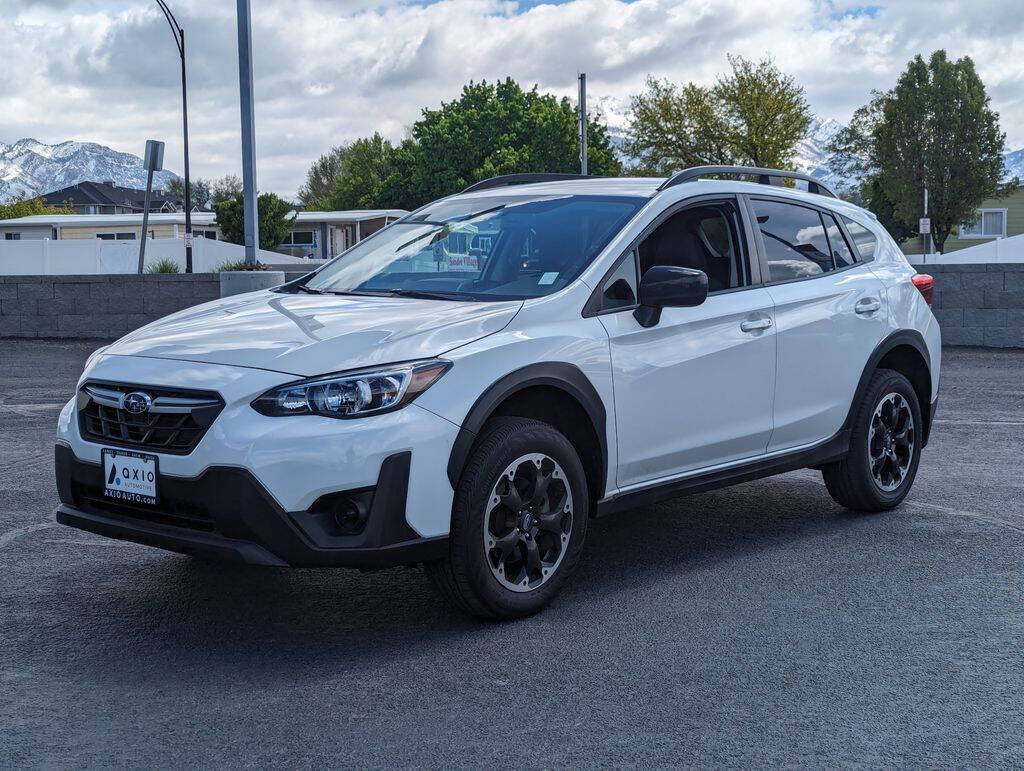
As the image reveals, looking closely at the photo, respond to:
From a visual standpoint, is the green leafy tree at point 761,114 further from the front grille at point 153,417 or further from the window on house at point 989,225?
the front grille at point 153,417

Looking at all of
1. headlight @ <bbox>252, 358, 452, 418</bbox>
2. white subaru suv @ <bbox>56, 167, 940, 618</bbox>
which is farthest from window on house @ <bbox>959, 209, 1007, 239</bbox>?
headlight @ <bbox>252, 358, 452, 418</bbox>

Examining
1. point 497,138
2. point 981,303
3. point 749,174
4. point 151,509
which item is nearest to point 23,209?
point 497,138

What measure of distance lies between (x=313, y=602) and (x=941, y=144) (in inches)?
2460

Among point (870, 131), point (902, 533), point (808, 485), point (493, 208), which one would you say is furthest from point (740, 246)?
point (870, 131)

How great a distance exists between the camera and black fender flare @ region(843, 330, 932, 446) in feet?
21.2

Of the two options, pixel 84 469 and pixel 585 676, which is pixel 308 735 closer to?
pixel 585 676

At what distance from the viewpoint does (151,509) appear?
4.41m

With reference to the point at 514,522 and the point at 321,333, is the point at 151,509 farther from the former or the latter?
the point at 514,522

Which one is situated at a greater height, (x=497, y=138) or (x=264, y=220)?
(x=497, y=138)

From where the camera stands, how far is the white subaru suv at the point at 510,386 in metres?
4.24

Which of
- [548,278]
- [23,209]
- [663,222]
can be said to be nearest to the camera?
[548,278]

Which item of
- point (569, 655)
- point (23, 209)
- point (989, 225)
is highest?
point (23, 209)

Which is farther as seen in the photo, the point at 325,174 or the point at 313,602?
the point at 325,174

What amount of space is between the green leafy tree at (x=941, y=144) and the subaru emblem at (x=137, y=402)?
61.9 meters
